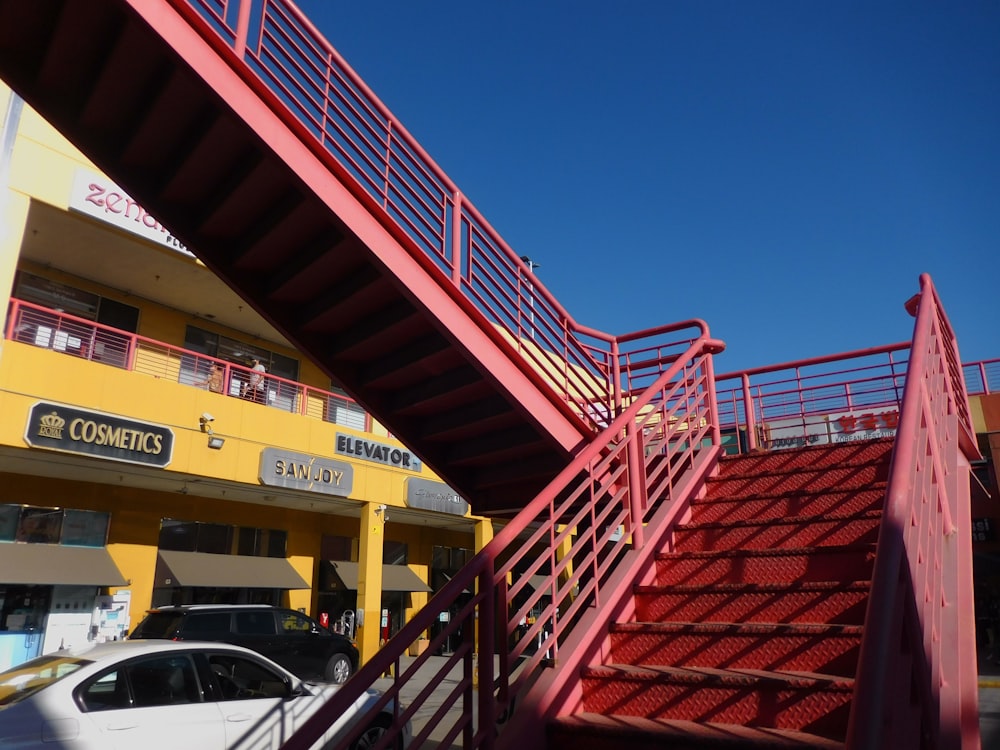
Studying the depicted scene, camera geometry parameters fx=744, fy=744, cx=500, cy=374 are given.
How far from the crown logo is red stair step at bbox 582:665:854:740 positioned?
12.7 metres

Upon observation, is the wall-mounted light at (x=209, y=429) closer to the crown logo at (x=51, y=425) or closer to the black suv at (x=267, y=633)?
the crown logo at (x=51, y=425)

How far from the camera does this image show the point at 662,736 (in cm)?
348

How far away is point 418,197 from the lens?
19.6 ft

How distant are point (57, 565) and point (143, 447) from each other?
3053mm

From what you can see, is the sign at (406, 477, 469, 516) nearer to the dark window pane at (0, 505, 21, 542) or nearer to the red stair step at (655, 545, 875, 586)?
the dark window pane at (0, 505, 21, 542)

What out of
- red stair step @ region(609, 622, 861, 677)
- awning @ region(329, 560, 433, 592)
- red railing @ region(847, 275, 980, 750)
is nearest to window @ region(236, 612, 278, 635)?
awning @ region(329, 560, 433, 592)

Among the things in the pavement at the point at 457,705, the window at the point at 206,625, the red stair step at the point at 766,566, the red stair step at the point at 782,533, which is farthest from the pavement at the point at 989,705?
the window at the point at 206,625

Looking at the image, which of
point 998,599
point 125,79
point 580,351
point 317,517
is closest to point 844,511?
point 580,351

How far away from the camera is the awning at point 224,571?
1720 cm

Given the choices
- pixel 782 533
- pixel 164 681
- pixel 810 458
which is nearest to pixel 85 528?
pixel 164 681

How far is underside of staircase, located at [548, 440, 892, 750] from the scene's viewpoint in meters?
3.57

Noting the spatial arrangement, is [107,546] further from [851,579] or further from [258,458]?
[851,579]

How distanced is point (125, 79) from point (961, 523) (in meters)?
6.10

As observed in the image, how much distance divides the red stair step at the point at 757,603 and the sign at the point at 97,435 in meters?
12.4
